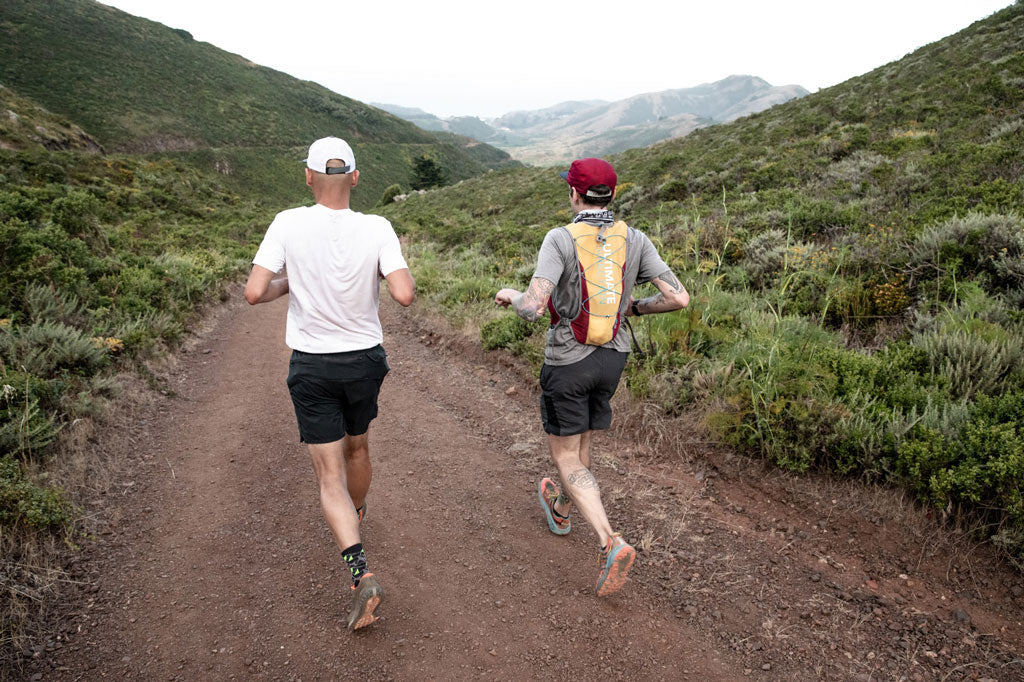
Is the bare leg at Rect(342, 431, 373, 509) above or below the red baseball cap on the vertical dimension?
below

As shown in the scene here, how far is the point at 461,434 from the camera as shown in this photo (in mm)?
5109

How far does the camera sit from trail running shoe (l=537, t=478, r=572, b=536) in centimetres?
352

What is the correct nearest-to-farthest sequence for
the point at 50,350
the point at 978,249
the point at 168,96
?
the point at 50,350, the point at 978,249, the point at 168,96

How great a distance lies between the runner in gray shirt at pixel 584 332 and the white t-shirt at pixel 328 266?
0.69m

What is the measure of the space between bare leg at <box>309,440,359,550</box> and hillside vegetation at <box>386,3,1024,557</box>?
109 inches

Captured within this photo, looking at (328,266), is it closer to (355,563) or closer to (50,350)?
(355,563)

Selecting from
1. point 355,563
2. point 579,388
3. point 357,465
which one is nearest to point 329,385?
point 357,465

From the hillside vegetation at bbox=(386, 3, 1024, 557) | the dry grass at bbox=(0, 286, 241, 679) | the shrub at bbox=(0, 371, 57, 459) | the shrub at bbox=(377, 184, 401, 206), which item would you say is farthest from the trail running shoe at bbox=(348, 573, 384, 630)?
the shrub at bbox=(377, 184, 401, 206)

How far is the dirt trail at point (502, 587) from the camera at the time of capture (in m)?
2.56

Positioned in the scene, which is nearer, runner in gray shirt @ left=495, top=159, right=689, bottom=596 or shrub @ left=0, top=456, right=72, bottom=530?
runner in gray shirt @ left=495, top=159, right=689, bottom=596

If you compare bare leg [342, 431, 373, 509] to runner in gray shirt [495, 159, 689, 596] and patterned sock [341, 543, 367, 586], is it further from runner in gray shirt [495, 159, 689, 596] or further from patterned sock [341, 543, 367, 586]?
runner in gray shirt [495, 159, 689, 596]

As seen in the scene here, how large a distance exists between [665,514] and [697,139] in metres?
26.4

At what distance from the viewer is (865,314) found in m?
5.39

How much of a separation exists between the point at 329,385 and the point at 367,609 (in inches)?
43.3
